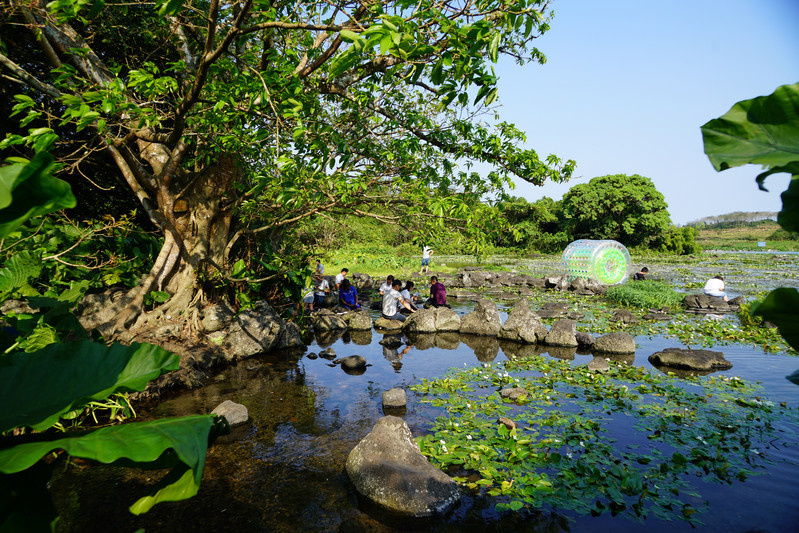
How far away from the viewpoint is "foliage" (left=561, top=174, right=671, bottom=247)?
49656mm

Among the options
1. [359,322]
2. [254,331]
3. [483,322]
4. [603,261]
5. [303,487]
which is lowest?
[303,487]

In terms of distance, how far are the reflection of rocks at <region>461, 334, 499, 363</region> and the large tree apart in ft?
14.1

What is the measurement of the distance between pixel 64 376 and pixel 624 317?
16.7 metres

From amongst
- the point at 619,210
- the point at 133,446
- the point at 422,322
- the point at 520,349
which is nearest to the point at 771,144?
the point at 133,446

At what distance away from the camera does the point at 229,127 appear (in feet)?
24.8

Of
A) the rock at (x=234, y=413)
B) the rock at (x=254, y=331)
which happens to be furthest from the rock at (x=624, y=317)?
the rock at (x=234, y=413)

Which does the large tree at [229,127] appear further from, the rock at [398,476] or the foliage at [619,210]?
the foliage at [619,210]

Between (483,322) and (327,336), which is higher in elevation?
(483,322)

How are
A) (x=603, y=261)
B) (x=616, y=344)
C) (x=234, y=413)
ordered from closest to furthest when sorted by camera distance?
(x=234, y=413) → (x=616, y=344) → (x=603, y=261)

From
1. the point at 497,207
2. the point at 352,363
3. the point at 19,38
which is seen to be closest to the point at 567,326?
the point at 497,207

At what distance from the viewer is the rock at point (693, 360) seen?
31.5 ft

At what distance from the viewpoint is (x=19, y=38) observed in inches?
360

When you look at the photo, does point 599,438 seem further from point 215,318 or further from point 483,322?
point 215,318

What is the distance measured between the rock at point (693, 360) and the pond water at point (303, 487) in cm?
90
